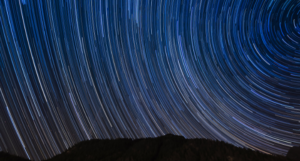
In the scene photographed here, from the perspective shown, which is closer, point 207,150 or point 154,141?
point 207,150

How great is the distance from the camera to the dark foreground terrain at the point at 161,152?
13.1 ft

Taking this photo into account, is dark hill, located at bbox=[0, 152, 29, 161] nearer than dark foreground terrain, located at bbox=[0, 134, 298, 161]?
No

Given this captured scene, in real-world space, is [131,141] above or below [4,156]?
below

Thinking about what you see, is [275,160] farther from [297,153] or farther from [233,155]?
[297,153]

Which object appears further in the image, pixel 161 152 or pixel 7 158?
pixel 7 158

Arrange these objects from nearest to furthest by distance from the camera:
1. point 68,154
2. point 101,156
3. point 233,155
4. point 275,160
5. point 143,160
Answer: point 275,160 → point 233,155 → point 143,160 → point 101,156 → point 68,154

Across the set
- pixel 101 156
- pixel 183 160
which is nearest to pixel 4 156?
pixel 101 156

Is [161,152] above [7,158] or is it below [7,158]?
above

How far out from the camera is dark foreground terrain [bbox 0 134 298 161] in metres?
4.00

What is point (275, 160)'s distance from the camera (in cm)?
375

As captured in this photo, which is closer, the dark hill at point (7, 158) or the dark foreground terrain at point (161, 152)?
the dark foreground terrain at point (161, 152)

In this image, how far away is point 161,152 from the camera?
16.2 feet

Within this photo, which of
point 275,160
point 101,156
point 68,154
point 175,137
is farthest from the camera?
point 175,137

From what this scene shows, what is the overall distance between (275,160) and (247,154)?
0.61 metres
